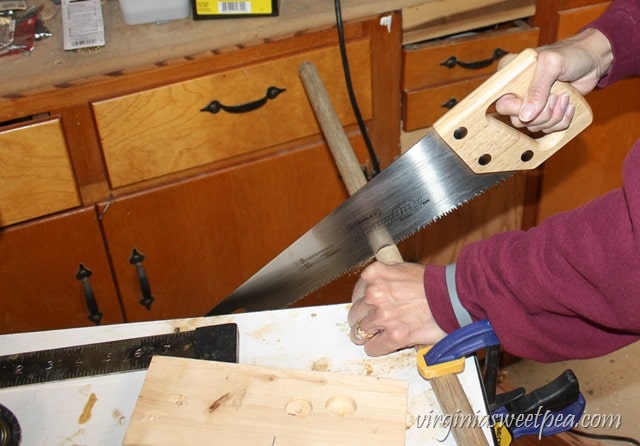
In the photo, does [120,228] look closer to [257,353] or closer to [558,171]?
[257,353]

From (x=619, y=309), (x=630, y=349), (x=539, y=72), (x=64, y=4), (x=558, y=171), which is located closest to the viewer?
(x=619, y=309)

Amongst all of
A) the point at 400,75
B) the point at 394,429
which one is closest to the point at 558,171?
the point at 400,75

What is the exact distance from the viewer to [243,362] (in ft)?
3.29

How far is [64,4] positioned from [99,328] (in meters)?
0.73

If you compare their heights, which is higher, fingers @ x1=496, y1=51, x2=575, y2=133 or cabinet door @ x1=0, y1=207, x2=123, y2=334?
fingers @ x1=496, y1=51, x2=575, y2=133

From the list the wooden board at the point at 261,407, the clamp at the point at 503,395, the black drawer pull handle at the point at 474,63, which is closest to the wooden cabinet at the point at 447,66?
the black drawer pull handle at the point at 474,63

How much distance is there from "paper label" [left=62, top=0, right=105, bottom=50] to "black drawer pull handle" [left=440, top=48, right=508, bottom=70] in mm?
692

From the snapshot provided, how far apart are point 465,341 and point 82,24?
94 cm

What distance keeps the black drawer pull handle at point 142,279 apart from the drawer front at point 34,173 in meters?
0.18

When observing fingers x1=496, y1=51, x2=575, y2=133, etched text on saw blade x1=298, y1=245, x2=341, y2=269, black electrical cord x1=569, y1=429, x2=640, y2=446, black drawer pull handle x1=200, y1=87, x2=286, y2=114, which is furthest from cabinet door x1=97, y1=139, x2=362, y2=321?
black electrical cord x1=569, y1=429, x2=640, y2=446

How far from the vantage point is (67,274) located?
59.2 inches

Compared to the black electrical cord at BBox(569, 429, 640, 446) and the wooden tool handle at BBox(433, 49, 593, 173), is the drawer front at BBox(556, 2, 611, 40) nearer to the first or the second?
the wooden tool handle at BBox(433, 49, 593, 173)

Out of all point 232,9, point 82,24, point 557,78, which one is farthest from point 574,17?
point 82,24

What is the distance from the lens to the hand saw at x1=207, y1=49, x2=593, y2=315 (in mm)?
1026
